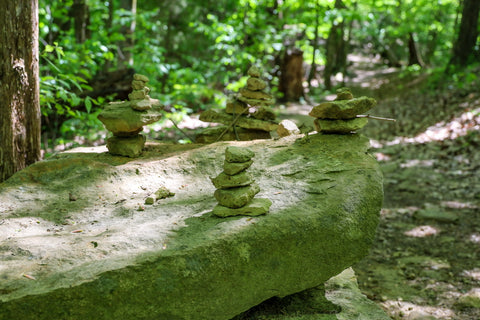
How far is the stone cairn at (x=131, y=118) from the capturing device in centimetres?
373

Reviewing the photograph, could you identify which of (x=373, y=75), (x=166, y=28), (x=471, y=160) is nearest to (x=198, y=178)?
(x=471, y=160)

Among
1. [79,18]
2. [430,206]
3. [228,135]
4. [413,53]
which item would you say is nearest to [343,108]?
[228,135]

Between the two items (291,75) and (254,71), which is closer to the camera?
(254,71)

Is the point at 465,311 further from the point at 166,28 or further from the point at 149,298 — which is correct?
the point at 166,28

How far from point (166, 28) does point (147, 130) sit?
22.6ft

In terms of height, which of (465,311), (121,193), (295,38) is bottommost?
(465,311)

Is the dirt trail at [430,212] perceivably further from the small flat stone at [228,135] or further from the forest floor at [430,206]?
the small flat stone at [228,135]

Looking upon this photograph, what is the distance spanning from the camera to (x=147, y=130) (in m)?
7.69

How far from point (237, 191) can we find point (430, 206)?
15.2ft

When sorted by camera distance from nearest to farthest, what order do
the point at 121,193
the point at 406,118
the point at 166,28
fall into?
the point at 121,193 < the point at 406,118 < the point at 166,28

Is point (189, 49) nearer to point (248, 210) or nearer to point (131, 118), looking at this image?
point (131, 118)

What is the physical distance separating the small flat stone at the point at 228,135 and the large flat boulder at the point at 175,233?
972 mm

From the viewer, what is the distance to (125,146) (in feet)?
12.8

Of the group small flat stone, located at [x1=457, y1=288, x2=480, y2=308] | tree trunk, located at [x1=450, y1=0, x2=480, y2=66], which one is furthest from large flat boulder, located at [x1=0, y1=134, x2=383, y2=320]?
tree trunk, located at [x1=450, y1=0, x2=480, y2=66]
